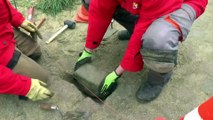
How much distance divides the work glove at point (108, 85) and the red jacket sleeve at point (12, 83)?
0.58m

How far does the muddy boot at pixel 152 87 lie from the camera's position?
2.46 metres

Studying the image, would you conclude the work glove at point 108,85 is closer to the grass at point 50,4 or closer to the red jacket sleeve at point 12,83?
the red jacket sleeve at point 12,83

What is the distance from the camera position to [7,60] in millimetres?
2385

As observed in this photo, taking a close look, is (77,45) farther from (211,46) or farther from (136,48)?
(211,46)

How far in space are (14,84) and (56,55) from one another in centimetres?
73

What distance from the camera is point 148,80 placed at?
2537 mm

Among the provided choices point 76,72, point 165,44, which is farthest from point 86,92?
point 165,44

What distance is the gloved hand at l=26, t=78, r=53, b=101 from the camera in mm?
2316

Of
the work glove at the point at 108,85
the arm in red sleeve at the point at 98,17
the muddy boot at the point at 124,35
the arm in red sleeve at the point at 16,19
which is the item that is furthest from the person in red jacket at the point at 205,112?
the arm in red sleeve at the point at 16,19

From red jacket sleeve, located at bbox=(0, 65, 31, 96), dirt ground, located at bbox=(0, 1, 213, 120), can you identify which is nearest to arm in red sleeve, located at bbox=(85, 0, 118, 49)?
dirt ground, located at bbox=(0, 1, 213, 120)

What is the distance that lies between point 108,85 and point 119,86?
0.10 meters

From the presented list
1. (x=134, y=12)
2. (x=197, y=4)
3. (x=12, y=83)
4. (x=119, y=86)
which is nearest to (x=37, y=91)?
(x=12, y=83)

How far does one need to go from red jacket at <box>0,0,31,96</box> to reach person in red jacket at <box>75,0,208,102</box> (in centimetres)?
61

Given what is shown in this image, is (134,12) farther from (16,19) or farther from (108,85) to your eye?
(16,19)
